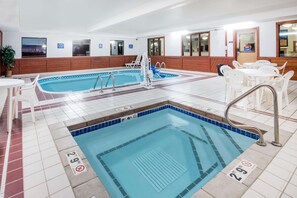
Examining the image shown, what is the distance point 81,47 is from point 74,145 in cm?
1205

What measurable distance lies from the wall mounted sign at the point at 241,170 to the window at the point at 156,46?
1203cm

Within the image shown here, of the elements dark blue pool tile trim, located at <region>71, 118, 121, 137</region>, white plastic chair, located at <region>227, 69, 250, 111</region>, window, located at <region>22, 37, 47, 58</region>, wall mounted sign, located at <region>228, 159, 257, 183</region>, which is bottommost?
wall mounted sign, located at <region>228, 159, 257, 183</region>

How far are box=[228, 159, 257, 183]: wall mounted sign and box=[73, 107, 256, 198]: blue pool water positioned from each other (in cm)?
40

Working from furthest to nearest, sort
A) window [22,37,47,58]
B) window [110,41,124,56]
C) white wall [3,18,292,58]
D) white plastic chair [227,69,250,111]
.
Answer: window [110,41,124,56]
window [22,37,47,58]
white wall [3,18,292,58]
white plastic chair [227,69,250,111]

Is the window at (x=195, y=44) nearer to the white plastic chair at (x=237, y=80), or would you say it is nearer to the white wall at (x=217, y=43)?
the white wall at (x=217, y=43)

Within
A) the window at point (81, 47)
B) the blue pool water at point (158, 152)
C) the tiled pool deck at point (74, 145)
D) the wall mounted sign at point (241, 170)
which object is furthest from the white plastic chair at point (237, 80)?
the window at point (81, 47)

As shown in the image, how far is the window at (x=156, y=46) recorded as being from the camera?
13536 millimetres

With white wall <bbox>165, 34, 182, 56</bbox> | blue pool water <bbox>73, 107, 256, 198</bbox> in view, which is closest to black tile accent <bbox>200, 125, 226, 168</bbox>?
blue pool water <bbox>73, 107, 256, 198</bbox>

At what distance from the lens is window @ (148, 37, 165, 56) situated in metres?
13.5

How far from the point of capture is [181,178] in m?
2.32

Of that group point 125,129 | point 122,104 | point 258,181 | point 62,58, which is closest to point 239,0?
point 122,104

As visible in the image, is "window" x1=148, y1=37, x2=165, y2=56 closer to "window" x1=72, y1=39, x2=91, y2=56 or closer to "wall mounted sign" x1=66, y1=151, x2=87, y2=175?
"window" x1=72, y1=39, x2=91, y2=56

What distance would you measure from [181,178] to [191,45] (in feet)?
33.1

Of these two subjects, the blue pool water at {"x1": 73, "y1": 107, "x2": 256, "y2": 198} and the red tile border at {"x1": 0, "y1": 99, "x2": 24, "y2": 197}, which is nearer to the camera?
the red tile border at {"x1": 0, "y1": 99, "x2": 24, "y2": 197}
